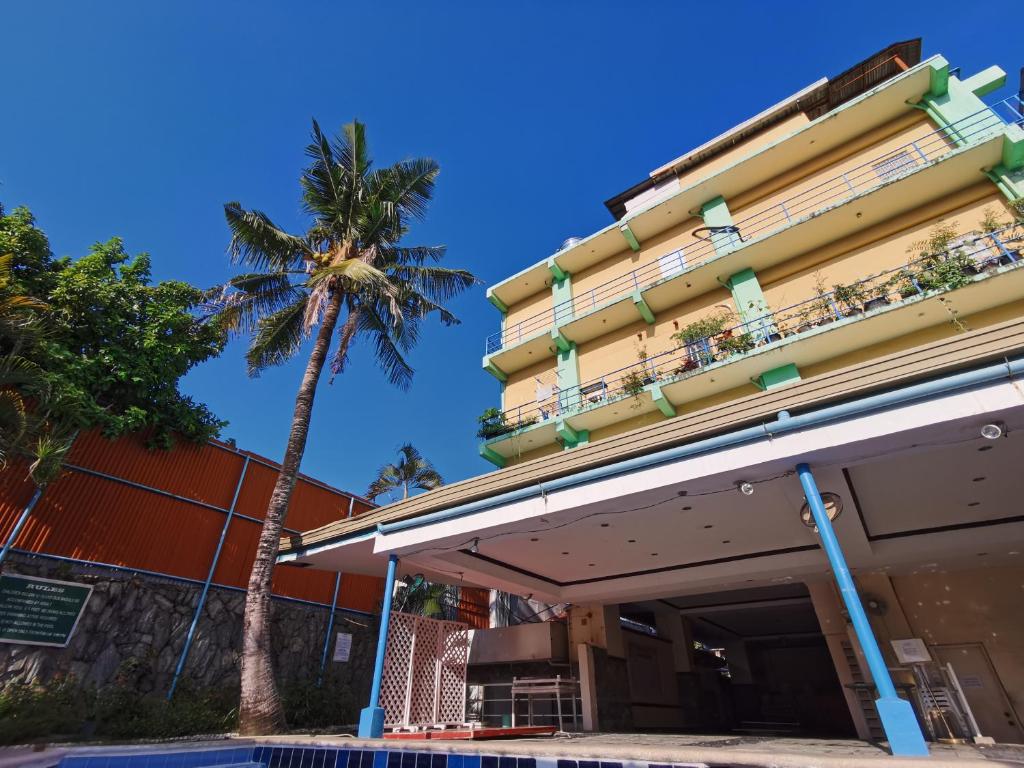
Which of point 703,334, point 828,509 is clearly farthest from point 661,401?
point 828,509

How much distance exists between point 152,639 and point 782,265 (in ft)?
58.0

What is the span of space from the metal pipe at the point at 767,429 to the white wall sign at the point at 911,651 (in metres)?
6.64

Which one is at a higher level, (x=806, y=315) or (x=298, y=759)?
(x=806, y=315)

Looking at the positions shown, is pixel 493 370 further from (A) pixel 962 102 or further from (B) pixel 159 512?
(A) pixel 962 102

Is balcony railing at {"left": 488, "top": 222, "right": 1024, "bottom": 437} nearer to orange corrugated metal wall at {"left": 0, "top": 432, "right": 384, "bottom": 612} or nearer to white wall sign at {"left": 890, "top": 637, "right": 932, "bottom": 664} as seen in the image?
white wall sign at {"left": 890, "top": 637, "right": 932, "bottom": 664}

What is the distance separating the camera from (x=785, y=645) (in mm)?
19391

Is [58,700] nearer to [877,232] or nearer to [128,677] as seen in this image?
[128,677]

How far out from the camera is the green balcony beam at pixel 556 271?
18.9 m

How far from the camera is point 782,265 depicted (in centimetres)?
1414

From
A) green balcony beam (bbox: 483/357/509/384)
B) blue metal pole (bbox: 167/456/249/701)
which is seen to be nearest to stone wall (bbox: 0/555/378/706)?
blue metal pole (bbox: 167/456/249/701)

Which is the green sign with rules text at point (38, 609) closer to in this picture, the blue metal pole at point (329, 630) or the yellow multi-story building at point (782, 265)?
the blue metal pole at point (329, 630)

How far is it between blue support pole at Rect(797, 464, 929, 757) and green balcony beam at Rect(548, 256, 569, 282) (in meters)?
15.2

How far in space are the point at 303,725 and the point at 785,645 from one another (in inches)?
714

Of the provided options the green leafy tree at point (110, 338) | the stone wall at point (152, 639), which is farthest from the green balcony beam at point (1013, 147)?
the stone wall at point (152, 639)
